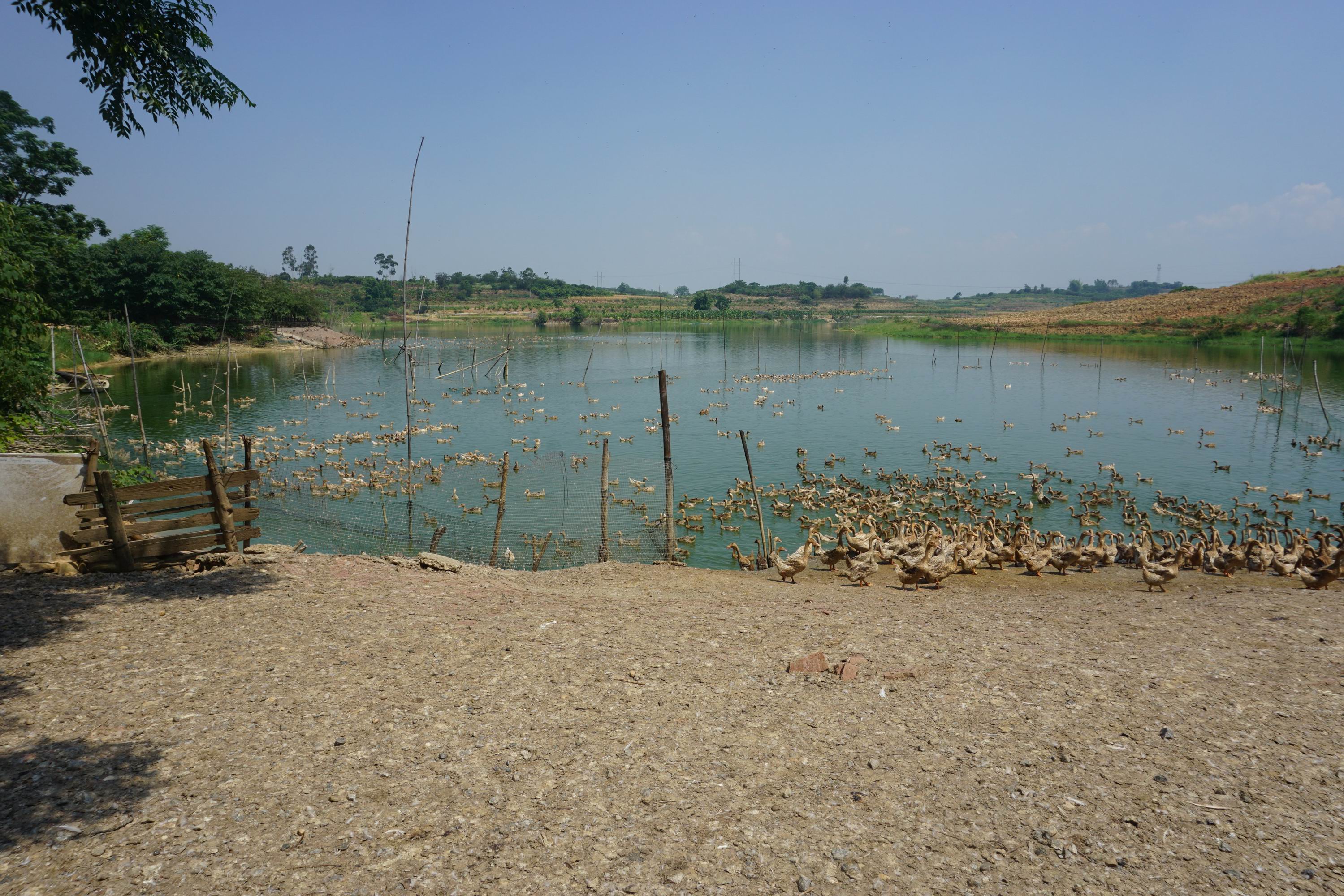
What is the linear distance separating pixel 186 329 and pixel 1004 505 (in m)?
60.5

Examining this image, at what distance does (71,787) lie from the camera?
16.6ft

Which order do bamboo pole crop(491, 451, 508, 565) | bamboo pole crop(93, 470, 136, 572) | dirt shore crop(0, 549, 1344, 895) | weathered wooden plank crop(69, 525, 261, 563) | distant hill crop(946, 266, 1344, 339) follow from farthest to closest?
distant hill crop(946, 266, 1344, 339) → bamboo pole crop(491, 451, 508, 565) → weathered wooden plank crop(69, 525, 261, 563) → bamboo pole crop(93, 470, 136, 572) → dirt shore crop(0, 549, 1344, 895)

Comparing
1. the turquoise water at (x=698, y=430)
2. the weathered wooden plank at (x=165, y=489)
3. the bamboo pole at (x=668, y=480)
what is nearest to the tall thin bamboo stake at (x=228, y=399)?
the turquoise water at (x=698, y=430)

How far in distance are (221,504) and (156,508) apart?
30.8 inches

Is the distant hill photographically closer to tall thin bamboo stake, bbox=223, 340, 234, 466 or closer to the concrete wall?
tall thin bamboo stake, bbox=223, 340, 234, 466

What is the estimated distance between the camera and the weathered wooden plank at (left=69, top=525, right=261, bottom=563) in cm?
973

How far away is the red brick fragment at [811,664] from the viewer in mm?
7645

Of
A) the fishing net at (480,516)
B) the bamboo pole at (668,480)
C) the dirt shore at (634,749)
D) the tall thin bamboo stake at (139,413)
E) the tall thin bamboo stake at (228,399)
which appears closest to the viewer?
the dirt shore at (634,749)

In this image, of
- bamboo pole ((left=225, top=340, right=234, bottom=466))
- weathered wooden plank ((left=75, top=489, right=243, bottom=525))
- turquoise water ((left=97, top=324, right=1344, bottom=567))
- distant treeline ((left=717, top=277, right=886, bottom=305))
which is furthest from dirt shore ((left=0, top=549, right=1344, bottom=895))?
distant treeline ((left=717, top=277, right=886, bottom=305))

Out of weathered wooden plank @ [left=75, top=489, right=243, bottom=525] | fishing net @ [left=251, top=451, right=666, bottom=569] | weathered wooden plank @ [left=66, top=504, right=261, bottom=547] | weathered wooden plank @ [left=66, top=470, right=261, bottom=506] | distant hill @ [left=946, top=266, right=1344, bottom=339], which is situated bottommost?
fishing net @ [left=251, top=451, right=666, bottom=569]

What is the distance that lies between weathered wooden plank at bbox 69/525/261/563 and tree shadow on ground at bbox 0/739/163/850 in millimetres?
5088

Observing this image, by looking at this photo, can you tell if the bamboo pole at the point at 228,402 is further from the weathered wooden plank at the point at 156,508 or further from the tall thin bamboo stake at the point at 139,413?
the weathered wooden plank at the point at 156,508

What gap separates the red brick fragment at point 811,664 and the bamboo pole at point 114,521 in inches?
355

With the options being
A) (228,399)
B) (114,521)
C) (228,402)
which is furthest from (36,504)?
(228,399)
